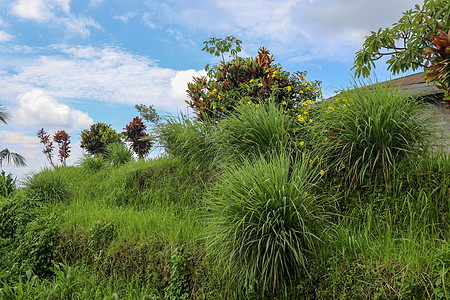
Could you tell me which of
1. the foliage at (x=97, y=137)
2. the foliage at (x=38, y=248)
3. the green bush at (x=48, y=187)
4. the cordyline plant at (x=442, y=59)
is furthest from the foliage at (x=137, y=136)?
the cordyline plant at (x=442, y=59)

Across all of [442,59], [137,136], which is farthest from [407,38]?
[137,136]

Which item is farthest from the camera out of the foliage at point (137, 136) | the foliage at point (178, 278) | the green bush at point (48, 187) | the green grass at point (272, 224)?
the foliage at point (137, 136)

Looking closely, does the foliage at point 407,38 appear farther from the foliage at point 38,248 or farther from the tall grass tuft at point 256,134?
the foliage at point 38,248

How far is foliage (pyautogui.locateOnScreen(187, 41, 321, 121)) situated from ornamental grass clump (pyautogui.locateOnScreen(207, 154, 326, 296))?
2881mm

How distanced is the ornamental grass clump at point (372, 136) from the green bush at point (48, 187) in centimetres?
604

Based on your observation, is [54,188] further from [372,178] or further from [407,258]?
[407,258]

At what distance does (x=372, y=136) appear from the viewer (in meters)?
4.13

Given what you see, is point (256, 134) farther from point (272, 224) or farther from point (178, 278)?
point (178, 278)

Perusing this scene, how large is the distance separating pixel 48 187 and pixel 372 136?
6846 millimetres

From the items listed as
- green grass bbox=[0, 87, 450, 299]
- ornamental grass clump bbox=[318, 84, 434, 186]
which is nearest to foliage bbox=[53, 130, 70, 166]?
green grass bbox=[0, 87, 450, 299]

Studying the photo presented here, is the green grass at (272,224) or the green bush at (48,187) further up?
the green bush at (48,187)

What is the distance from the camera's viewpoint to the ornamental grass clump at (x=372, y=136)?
4.09 metres

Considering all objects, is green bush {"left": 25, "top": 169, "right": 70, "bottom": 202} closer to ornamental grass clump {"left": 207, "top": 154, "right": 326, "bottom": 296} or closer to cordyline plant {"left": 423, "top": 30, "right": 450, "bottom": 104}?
ornamental grass clump {"left": 207, "top": 154, "right": 326, "bottom": 296}

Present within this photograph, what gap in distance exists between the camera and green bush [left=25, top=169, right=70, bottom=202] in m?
7.30
